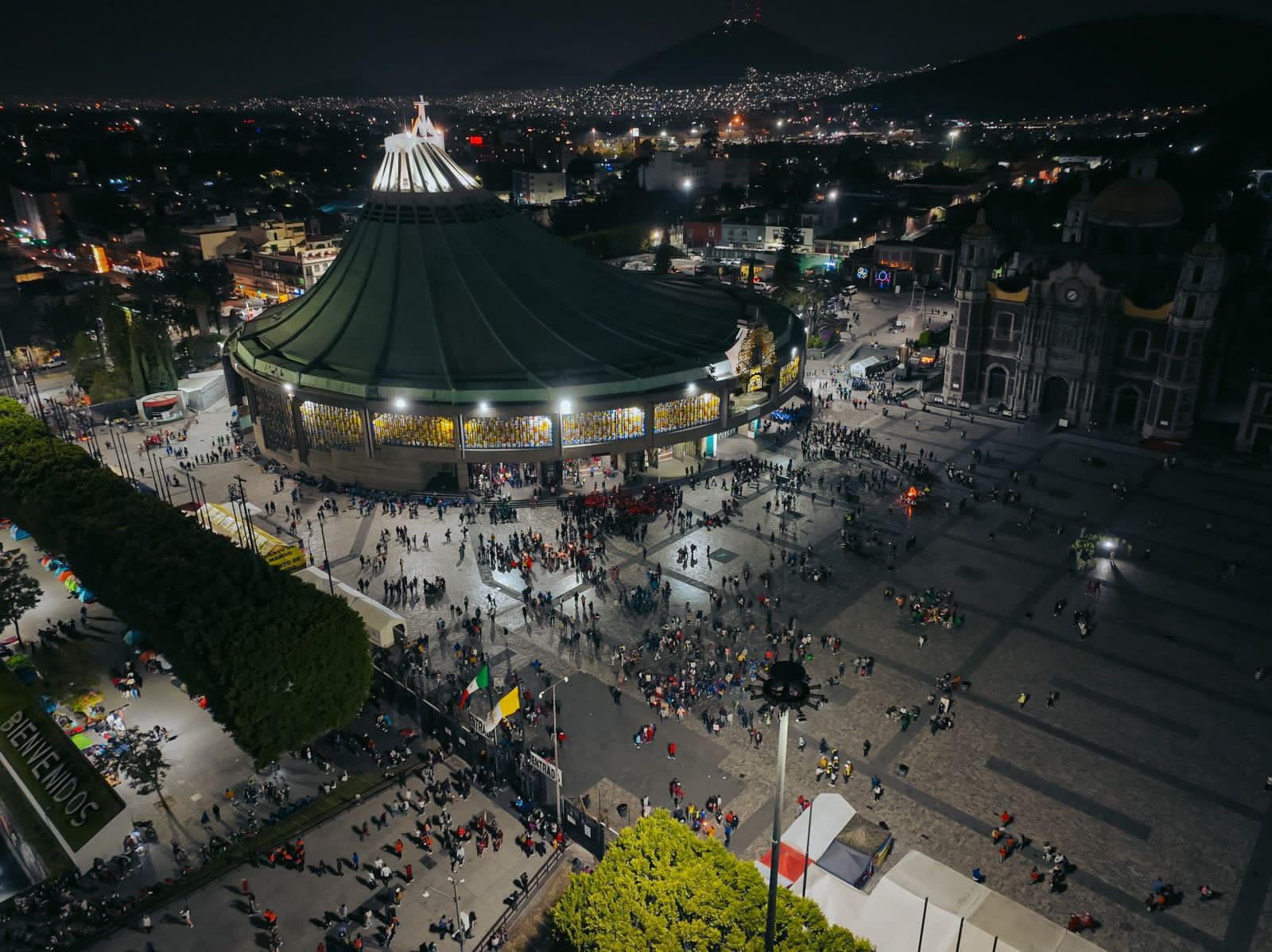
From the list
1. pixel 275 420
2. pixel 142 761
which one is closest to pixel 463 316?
pixel 275 420

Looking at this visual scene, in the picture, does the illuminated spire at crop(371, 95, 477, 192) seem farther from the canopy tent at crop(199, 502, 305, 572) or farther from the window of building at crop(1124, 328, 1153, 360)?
the window of building at crop(1124, 328, 1153, 360)

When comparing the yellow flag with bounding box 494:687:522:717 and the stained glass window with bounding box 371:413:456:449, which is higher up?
the stained glass window with bounding box 371:413:456:449

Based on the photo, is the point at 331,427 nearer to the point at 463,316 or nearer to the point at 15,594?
the point at 463,316

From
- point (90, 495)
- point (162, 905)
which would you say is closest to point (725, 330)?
point (90, 495)

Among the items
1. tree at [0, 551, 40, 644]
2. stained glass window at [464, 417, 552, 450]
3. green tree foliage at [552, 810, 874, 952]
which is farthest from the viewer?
stained glass window at [464, 417, 552, 450]

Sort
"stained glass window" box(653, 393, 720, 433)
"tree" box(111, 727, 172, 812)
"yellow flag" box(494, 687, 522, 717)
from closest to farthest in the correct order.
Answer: "yellow flag" box(494, 687, 522, 717)
"tree" box(111, 727, 172, 812)
"stained glass window" box(653, 393, 720, 433)

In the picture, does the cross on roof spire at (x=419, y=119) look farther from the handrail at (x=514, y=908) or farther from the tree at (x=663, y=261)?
the handrail at (x=514, y=908)

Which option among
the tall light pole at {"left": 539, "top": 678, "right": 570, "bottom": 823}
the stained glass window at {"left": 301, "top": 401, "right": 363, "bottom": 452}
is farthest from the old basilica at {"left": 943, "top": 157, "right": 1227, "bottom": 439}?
the tall light pole at {"left": 539, "top": 678, "right": 570, "bottom": 823}
